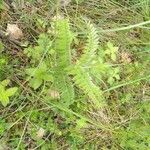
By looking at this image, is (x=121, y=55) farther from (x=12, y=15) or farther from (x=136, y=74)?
(x=12, y=15)

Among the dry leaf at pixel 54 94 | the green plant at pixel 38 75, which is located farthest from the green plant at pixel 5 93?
the dry leaf at pixel 54 94

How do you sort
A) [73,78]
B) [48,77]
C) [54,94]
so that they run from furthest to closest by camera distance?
[54,94] → [48,77] → [73,78]

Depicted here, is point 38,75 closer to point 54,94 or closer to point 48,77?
point 48,77

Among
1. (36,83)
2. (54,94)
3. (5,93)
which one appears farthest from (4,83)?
(54,94)

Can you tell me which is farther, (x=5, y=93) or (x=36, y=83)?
(x=36, y=83)

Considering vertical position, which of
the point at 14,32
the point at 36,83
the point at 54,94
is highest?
the point at 14,32

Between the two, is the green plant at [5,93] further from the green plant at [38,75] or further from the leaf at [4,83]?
the green plant at [38,75]
